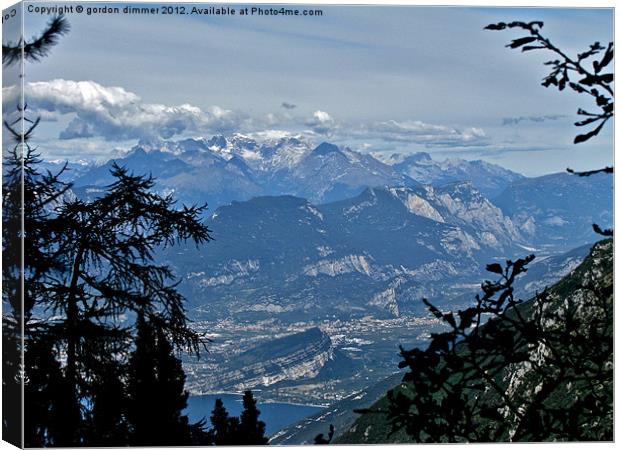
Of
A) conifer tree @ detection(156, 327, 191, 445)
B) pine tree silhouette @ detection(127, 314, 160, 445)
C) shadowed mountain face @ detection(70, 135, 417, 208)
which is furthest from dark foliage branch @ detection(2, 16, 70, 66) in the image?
conifer tree @ detection(156, 327, 191, 445)

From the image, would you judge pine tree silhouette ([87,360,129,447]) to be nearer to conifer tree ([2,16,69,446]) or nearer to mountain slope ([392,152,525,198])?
conifer tree ([2,16,69,446])

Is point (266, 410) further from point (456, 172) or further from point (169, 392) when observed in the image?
point (456, 172)

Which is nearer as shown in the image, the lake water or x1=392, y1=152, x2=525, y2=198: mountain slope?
the lake water

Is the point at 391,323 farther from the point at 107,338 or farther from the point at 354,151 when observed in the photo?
the point at 107,338

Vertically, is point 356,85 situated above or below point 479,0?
below

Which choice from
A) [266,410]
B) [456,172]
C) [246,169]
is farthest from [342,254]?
[266,410]

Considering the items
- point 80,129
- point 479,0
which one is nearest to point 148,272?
point 80,129
